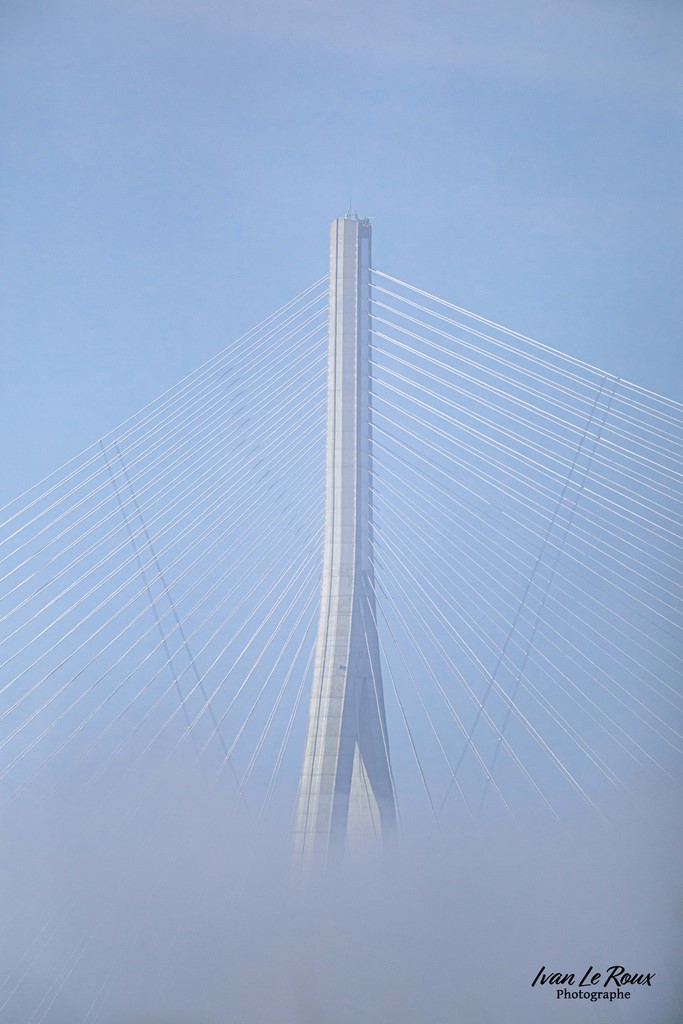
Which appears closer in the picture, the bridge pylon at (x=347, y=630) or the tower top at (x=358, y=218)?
the bridge pylon at (x=347, y=630)

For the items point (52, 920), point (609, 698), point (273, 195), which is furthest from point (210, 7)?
point (52, 920)

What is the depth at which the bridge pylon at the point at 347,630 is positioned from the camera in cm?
476

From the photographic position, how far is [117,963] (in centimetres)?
463

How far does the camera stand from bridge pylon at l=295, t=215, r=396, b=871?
476cm

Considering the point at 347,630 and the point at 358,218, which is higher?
the point at 358,218

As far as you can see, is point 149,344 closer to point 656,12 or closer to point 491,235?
point 491,235

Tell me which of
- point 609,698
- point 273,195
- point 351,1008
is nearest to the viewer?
point 351,1008

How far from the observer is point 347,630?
4.93 meters

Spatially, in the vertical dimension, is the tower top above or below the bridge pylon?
above

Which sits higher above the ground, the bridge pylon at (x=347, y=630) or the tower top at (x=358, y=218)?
the tower top at (x=358, y=218)

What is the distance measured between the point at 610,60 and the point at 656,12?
0.87 feet

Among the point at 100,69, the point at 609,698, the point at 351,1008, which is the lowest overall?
the point at 351,1008

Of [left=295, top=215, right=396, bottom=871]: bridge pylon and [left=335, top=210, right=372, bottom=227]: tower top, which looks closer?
[left=295, top=215, right=396, bottom=871]: bridge pylon

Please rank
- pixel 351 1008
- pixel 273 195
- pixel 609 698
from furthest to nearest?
pixel 273 195, pixel 609 698, pixel 351 1008
